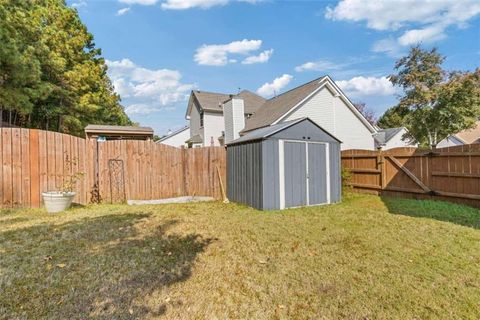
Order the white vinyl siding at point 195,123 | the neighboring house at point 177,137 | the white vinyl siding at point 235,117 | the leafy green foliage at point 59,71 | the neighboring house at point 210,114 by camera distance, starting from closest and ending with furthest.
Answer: the leafy green foliage at point 59,71 < the white vinyl siding at point 235,117 < the neighboring house at point 210,114 < the white vinyl siding at point 195,123 < the neighboring house at point 177,137

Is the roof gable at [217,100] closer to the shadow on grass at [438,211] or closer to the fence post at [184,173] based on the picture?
the fence post at [184,173]

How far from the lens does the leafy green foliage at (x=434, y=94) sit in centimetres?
1777

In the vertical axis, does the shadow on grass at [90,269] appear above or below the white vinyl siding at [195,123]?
below

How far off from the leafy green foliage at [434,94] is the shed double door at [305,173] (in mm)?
15000

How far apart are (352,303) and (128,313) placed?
2.04 meters

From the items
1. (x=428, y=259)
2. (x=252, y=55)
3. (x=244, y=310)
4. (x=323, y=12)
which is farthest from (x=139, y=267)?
(x=252, y=55)

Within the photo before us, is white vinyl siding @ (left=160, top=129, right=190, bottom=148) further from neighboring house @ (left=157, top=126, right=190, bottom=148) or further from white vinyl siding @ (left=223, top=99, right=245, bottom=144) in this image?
white vinyl siding @ (left=223, top=99, right=245, bottom=144)

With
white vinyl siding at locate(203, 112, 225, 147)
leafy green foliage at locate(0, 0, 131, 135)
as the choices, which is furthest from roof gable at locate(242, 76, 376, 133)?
leafy green foliage at locate(0, 0, 131, 135)

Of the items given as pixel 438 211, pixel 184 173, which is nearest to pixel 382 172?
pixel 438 211

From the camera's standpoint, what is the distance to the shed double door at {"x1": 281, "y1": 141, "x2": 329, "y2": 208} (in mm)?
7703

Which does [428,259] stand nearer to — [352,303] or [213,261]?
[352,303]

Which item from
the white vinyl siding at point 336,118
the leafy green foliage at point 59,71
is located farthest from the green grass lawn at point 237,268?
the white vinyl siding at point 336,118

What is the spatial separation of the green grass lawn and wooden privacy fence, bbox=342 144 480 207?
73.0 inches

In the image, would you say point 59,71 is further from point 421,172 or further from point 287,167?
point 421,172
